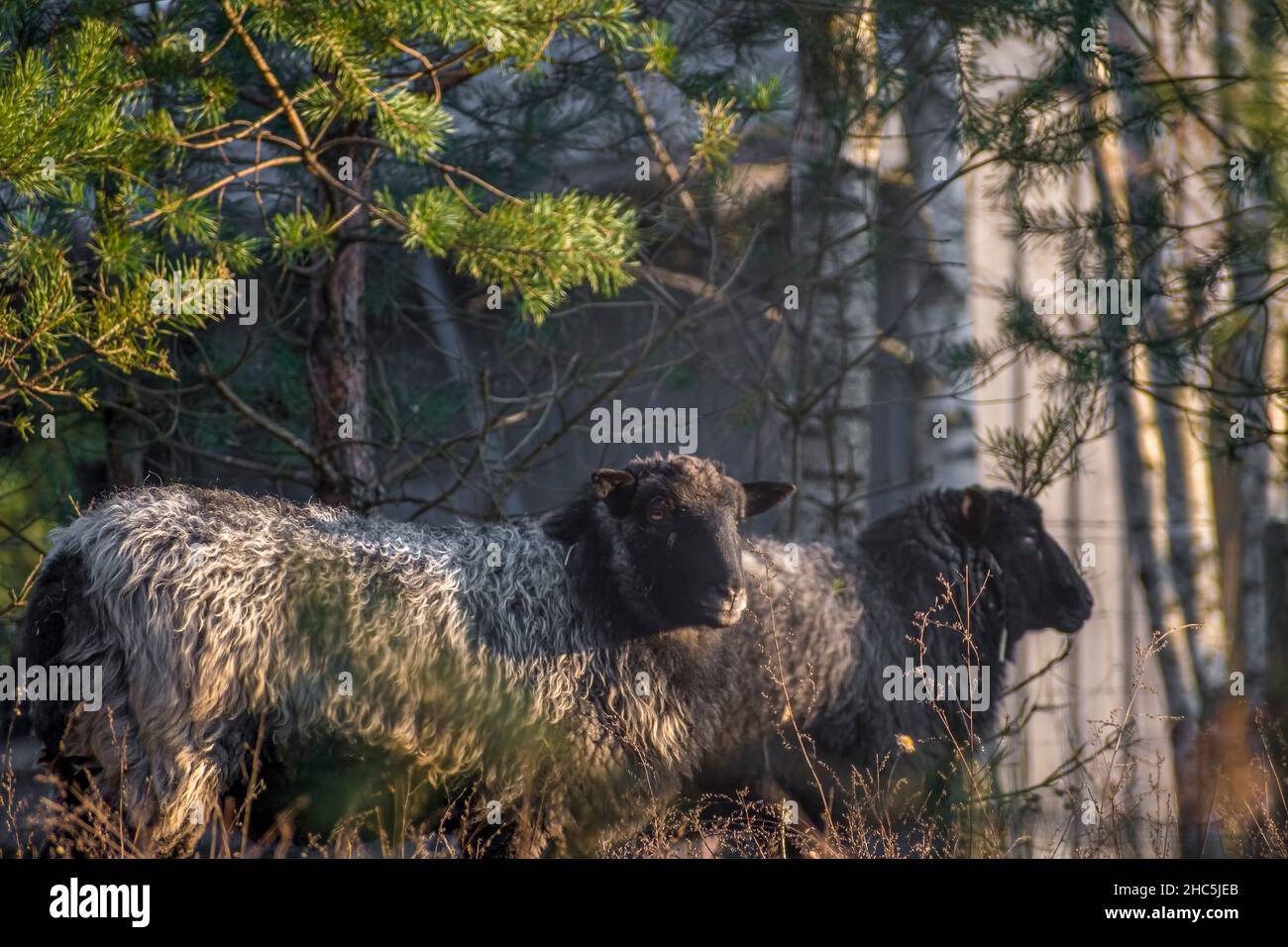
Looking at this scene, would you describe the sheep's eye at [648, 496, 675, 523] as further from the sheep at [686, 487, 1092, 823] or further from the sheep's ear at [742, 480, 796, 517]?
Answer: the sheep at [686, 487, 1092, 823]

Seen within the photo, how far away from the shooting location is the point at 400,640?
512cm

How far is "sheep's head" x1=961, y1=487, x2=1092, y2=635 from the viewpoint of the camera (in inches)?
273

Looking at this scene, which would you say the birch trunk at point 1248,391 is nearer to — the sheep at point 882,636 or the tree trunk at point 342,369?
the sheep at point 882,636

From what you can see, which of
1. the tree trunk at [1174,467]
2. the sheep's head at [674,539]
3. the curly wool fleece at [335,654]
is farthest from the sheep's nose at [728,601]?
the tree trunk at [1174,467]

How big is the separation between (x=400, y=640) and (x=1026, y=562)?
3585mm

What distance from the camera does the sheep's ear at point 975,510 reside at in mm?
7008

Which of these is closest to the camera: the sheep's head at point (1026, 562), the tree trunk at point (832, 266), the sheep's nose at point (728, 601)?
the sheep's nose at point (728, 601)

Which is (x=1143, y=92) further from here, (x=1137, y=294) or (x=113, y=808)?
(x=113, y=808)

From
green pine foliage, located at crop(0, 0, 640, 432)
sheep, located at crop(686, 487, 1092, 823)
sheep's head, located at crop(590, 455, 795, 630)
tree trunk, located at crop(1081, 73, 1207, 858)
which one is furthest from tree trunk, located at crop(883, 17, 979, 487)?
green pine foliage, located at crop(0, 0, 640, 432)

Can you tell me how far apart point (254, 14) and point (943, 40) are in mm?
4027

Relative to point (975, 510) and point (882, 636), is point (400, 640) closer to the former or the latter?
point (882, 636)

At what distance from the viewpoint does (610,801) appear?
17.2ft

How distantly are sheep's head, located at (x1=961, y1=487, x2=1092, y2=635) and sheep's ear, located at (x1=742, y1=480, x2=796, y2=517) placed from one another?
143cm
